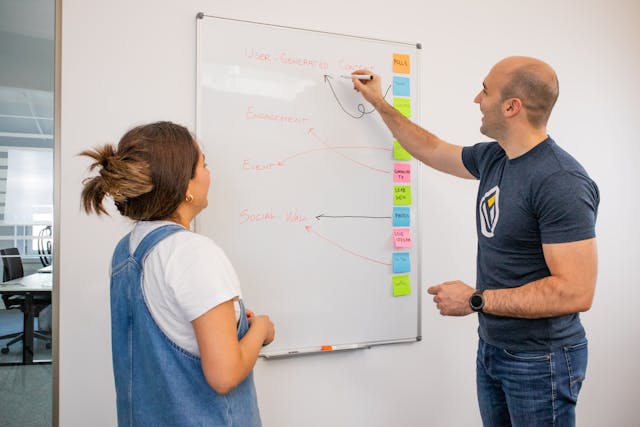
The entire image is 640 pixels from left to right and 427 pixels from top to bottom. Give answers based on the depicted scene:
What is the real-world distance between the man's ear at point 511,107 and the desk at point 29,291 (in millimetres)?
1577

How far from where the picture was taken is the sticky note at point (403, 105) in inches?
70.6

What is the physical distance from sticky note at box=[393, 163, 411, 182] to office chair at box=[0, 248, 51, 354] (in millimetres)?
1349

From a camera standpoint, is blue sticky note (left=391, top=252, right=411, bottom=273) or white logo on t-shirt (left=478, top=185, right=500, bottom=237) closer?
white logo on t-shirt (left=478, top=185, right=500, bottom=237)

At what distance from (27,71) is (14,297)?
784 millimetres

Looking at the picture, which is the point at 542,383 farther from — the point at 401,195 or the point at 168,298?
the point at 168,298

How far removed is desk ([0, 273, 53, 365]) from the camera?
4.87 ft

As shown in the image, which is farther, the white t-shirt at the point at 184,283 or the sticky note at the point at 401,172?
the sticky note at the point at 401,172

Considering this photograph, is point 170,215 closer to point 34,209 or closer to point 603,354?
point 34,209

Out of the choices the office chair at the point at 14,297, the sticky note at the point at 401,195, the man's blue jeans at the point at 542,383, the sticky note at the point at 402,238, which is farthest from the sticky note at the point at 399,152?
the office chair at the point at 14,297

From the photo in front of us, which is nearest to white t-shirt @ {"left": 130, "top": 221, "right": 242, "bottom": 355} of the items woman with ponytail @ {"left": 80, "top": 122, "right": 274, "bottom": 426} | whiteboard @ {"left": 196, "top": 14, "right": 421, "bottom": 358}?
woman with ponytail @ {"left": 80, "top": 122, "right": 274, "bottom": 426}

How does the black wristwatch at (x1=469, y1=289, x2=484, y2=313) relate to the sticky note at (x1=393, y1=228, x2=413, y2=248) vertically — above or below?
below

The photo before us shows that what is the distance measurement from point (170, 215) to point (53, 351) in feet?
2.58

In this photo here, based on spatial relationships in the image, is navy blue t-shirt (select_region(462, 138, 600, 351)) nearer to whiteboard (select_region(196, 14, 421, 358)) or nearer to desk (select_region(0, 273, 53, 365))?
whiteboard (select_region(196, 14, 421, 358))

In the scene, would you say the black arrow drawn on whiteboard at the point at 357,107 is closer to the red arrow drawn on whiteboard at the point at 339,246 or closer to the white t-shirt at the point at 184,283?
the red arrow drawn on whiteboard at the point at 339,246
